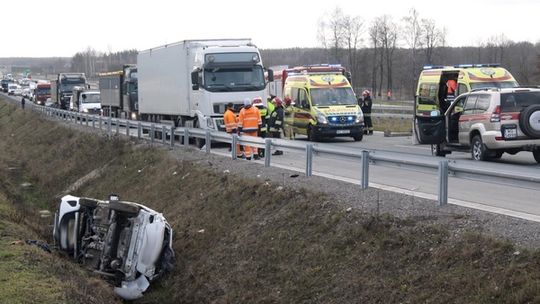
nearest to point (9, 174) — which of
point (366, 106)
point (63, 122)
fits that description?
point (63, 122)

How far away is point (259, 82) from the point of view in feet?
79.0

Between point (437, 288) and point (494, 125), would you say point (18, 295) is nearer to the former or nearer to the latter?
point (437, 288)

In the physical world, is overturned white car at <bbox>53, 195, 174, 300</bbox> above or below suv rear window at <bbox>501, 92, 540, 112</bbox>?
below

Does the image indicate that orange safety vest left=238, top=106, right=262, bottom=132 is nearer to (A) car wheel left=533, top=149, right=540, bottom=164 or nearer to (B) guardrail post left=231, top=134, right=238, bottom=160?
(B) guardrail post left=231, top=134, right=238, bottom=160

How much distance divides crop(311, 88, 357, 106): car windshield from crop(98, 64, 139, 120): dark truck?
53.7 feet

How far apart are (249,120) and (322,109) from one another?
28.4ft

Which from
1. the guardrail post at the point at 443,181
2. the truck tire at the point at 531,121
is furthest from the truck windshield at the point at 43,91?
the guardrail post at the point at 443,181

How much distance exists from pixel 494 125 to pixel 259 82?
31.0 ft

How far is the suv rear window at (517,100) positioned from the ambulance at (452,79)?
15.5 feet

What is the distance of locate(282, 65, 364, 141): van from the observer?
26.1 m

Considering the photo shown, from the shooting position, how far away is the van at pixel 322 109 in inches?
1026

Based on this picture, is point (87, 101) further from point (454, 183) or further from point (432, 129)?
point (454, 183)

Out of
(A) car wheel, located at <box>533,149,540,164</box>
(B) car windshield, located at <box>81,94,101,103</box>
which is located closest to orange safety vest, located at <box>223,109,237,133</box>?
(A) car wheel, located at <box>533,149,540,164</box>

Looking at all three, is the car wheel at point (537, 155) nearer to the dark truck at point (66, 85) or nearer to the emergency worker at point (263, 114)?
the emergency worker at point (263, 114)
